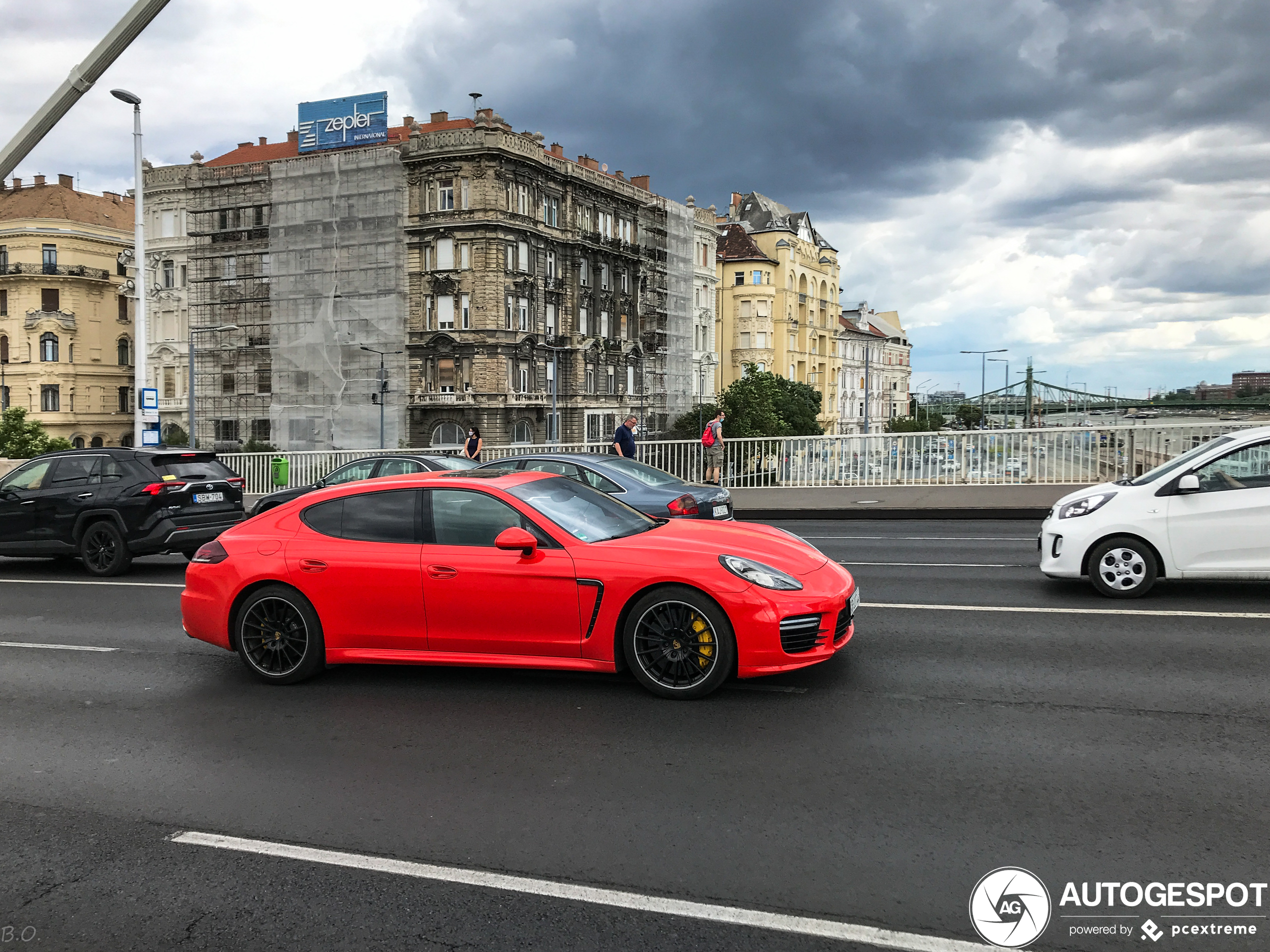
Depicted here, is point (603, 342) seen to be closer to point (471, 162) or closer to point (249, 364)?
point (471, 162)

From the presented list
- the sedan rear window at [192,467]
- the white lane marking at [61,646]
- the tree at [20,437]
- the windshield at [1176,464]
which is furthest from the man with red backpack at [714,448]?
the tree at [20,437]

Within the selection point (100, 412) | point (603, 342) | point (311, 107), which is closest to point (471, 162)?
point (311, 107)

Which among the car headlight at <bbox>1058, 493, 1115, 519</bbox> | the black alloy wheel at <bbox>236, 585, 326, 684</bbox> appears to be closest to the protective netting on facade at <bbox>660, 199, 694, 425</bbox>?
the car headlight at <bbox>1058, 493, 1115, 519</bbox>

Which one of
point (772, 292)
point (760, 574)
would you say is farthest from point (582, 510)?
point (772, 292)

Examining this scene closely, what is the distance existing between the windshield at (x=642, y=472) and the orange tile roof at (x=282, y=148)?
167 ft

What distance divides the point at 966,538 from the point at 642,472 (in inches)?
194

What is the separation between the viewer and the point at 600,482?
41.9ft

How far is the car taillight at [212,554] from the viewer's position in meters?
7.37

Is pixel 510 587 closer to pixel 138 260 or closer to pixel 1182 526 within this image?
pixel 1182 526

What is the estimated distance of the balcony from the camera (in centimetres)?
7388

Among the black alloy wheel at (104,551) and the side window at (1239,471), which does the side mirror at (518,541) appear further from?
the black alloy wheel at (104,551)

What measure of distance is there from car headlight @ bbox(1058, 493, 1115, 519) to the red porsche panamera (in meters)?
3.41

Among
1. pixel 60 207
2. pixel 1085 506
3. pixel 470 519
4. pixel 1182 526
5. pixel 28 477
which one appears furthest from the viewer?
pixel 60 207

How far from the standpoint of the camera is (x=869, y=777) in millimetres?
4949
